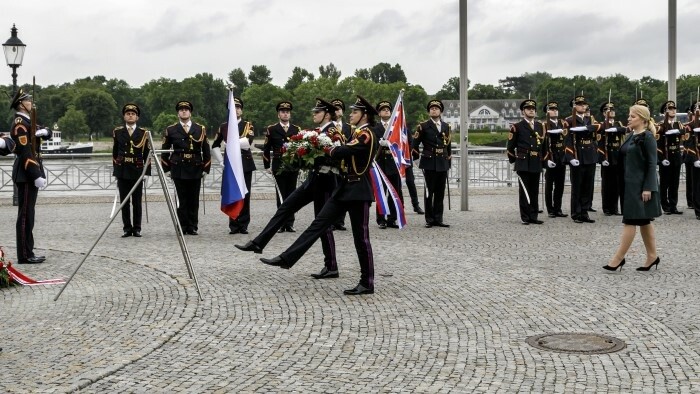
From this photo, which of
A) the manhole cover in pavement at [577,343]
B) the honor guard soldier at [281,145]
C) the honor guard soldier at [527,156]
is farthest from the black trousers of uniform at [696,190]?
the manhole cover in pavement at [577,343]

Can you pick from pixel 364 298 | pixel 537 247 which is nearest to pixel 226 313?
pixel 364 298

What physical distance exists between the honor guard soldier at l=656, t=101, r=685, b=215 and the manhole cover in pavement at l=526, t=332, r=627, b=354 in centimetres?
1178

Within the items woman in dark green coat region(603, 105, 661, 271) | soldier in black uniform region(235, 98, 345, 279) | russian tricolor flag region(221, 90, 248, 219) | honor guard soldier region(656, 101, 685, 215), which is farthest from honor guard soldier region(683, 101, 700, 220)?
russian tricolor flag region(221, 90, 248, 219)

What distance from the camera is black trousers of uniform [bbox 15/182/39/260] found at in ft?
40.3

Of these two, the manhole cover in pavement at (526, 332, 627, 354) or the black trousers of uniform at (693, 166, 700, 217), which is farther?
the black trousers of uniform at (693, 166, 700, 217)

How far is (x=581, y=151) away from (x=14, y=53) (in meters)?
13.5

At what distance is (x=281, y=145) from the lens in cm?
1598

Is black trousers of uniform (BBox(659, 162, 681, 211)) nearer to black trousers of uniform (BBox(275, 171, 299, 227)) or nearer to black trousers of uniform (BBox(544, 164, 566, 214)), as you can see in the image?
black trousers of uniform (BBox(544, 164, 566, 214))

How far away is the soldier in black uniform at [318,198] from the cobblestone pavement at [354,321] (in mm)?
317

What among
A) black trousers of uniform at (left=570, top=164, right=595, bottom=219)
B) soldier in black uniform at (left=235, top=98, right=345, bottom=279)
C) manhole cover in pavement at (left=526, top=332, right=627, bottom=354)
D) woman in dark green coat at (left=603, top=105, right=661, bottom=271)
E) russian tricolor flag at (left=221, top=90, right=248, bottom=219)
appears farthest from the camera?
black trousers of uniform at (left=570, top=164, right=595, bottom=219)

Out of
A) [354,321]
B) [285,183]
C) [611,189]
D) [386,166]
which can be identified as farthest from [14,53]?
[354,321]

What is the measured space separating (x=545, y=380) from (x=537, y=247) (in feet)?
24.3

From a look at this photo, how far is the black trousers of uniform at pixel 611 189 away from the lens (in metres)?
18.9

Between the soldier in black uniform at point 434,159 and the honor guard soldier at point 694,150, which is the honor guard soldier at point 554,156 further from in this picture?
the honor guard soldier at point 694,150
